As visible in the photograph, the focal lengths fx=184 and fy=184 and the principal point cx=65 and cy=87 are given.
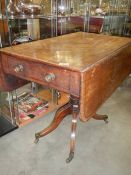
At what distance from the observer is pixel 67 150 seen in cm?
145

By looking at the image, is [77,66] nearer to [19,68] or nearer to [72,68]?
[72,68]

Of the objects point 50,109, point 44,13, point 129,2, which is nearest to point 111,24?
point 129,2

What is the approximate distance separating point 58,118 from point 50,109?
49 centimetres

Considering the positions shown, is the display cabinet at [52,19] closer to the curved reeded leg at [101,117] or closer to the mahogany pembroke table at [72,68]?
the mahogany pembroke table at [72,68]

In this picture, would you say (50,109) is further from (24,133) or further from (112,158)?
(112,158)

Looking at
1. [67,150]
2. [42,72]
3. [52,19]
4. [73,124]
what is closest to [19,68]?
[42,72]

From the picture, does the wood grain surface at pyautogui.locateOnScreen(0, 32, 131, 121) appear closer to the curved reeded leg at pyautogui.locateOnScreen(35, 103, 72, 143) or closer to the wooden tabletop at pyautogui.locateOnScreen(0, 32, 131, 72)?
the wooden tabletop at pyautogui.locateOnScreen(0, 32, 131, 72)

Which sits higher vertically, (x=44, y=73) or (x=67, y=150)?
(x=44, y=73)

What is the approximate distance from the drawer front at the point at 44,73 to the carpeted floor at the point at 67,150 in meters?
0.64

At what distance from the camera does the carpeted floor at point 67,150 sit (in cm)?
127

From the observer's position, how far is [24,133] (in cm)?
162

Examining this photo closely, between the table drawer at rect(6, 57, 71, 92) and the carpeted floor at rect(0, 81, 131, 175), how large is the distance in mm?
640

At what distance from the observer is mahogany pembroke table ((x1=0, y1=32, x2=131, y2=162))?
0.91m

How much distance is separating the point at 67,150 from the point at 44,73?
74 cm
